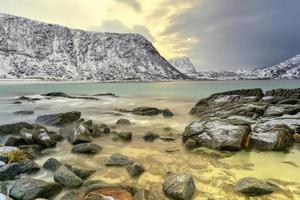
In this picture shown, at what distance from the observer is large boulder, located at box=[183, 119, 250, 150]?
11.1 metres

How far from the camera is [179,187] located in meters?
6.98

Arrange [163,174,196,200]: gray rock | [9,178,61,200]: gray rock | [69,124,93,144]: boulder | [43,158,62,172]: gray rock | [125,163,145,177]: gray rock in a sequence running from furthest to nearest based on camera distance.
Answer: [69,124,93,144]: boulder < [43,158,62,172]: gray rock < [125,163,145,177]: gray rock < [163,174,196,200]: gray rock < [9,178,61,200]: gray rock

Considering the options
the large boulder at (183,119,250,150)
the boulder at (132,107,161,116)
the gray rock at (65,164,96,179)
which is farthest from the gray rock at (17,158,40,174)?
the boulder at (132,107,161,116)

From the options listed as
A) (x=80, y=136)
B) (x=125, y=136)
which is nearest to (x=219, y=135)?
(x=125, y=136)

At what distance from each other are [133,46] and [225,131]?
184195 mm

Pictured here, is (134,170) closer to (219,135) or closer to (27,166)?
(27,166)

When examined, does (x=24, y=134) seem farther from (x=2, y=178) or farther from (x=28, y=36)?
(x=28, y=36)

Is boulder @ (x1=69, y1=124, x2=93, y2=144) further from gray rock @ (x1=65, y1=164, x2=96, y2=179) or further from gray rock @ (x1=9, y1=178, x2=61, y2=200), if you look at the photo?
gray rock @ (x1=9, y1=178, x2=61, y2=200)

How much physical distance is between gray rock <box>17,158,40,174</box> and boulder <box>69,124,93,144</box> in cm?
322

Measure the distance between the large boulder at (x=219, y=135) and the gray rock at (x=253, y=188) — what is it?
362 cm

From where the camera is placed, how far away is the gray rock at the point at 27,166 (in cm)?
849

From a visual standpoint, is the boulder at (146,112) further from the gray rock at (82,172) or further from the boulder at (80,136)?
the gray rock at (82,172)

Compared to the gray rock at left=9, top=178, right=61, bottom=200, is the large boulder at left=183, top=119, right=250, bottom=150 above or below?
above

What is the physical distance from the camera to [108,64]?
17162cm
